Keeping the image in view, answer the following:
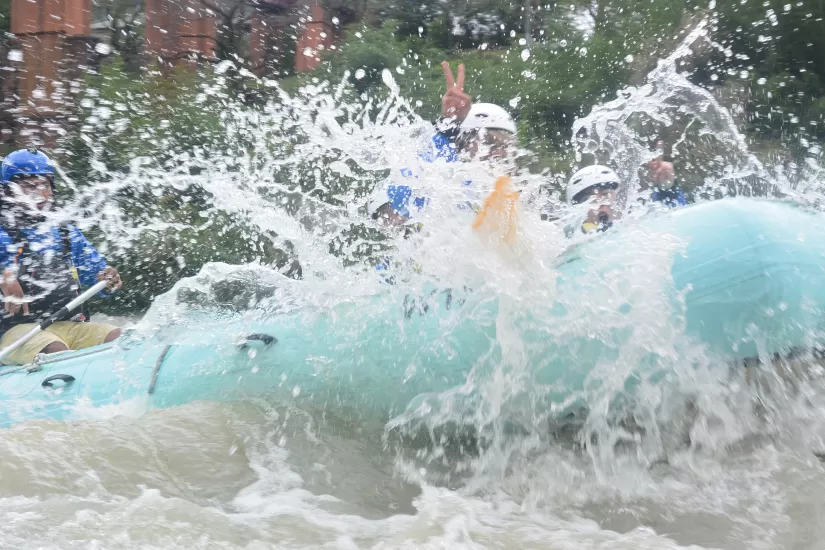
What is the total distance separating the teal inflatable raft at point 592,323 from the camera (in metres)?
2.07

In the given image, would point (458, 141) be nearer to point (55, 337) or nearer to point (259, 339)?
point (259, 339)

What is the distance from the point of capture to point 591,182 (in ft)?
11.7

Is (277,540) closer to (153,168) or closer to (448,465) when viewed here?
Result: (448,465)

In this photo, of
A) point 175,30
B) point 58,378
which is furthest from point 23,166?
point 175,30

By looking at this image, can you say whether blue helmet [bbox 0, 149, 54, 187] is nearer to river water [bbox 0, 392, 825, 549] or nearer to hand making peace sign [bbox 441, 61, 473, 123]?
river water [bbox 0, 392, 825, 549]

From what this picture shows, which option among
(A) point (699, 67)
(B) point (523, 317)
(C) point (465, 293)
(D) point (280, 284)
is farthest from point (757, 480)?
(A) point (699, 67)

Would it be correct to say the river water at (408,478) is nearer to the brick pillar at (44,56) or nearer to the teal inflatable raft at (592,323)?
the teal inflatable raft at (592,323)

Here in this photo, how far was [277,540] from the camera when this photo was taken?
69.9 inches

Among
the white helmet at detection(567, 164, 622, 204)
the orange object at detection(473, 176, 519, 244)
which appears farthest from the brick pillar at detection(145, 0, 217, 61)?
the orange object at detection(473, 176, 519, 244)

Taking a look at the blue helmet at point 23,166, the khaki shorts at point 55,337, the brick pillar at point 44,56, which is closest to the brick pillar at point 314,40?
the brick pillar at point 44,56

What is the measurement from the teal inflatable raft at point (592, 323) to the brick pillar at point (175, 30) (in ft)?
19.8

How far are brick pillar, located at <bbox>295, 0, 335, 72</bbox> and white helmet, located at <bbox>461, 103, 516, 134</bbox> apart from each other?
205 inches

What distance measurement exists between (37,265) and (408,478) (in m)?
2.11

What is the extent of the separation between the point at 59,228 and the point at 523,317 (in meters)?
2.30
